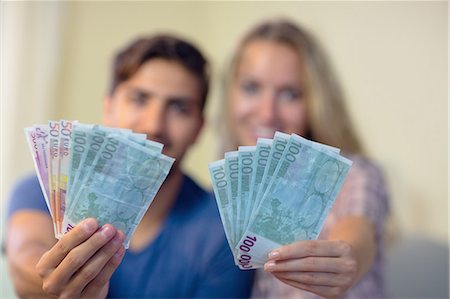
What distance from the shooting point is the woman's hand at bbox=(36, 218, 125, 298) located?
0.70 meters

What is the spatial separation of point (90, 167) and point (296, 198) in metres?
0.32

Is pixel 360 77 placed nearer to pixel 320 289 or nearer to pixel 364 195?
pixel 364 195

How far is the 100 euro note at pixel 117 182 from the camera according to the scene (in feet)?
2.45

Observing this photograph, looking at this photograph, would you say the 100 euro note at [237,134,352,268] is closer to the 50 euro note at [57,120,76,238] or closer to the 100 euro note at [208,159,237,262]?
the 100 euro note at [208,159,237,262]

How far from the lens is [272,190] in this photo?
2.52ft

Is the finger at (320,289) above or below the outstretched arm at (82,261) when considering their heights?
below

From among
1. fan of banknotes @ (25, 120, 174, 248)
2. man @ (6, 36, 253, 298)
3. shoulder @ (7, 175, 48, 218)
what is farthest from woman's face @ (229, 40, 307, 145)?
fan of banknotes @ (25, 120, 174, 248)

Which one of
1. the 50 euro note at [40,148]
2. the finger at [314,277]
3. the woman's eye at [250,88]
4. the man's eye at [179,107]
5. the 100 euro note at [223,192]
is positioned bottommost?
the finger at [314,277]

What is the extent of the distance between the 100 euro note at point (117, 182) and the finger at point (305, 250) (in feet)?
0.69

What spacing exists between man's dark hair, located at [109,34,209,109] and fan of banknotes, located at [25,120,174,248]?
0.60 meters

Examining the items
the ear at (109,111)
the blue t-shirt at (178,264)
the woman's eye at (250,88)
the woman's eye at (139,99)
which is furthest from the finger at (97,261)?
the woman's eye at (250,88)

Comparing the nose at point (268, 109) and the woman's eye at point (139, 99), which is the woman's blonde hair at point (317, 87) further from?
the woman's eye at point (139, 99)

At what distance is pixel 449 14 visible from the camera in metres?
1.63

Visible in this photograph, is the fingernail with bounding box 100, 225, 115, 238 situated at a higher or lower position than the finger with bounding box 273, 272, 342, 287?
higher
